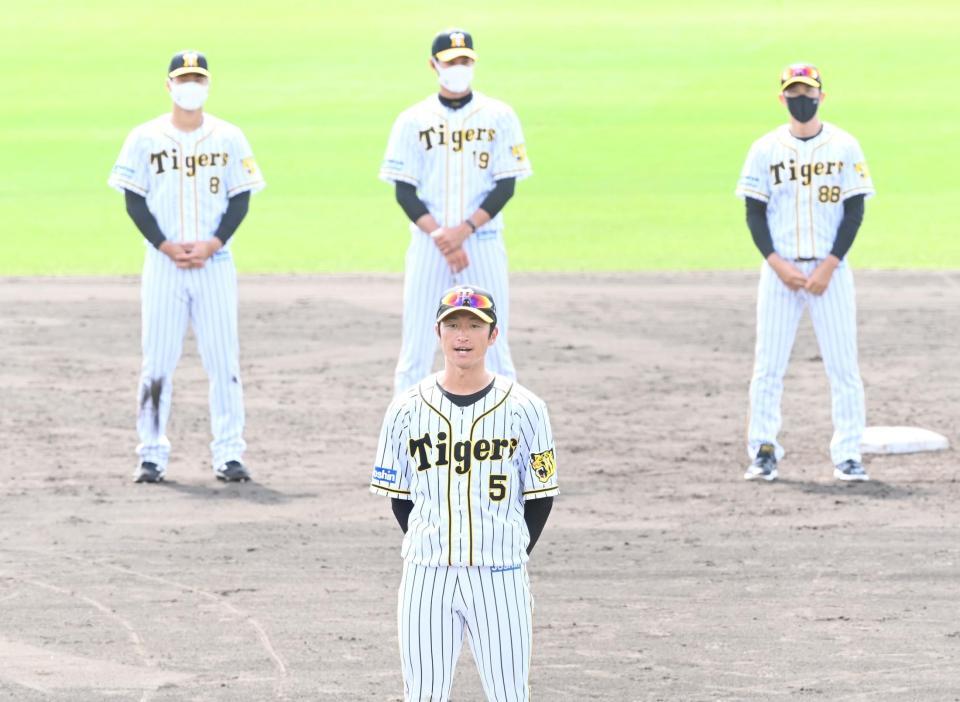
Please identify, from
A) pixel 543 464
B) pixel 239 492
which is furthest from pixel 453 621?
pixel 239 492

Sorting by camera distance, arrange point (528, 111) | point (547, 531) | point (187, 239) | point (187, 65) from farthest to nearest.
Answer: point (528, 111)
point (187, 239)
point (187, 65)
point (547, 531)

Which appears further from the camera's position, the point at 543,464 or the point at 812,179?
the point at 812,179

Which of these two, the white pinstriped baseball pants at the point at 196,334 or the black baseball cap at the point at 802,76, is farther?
the white pinstriped baseball pants at the point at 196,334

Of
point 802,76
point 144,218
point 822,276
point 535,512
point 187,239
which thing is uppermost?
point 802,76

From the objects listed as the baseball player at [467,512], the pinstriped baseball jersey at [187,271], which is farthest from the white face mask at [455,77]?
the baseball player at [467,512]

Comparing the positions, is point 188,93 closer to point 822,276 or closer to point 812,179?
point 812,179

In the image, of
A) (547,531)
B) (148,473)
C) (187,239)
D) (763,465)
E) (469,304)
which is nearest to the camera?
(469,304)

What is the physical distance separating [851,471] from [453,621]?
223 inches

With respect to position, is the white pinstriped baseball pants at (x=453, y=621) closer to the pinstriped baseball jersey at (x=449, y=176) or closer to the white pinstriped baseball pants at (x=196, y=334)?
the pinstriped baseball jersey at (x=449, y=176)

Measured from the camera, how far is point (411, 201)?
10328mm

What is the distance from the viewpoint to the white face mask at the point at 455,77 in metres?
10.2

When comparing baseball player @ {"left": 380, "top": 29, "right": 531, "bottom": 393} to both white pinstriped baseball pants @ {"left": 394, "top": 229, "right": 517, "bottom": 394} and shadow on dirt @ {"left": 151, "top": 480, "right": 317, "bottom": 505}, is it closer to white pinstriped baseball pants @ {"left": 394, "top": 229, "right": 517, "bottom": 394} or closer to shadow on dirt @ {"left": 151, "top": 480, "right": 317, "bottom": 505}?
white pinstriped baseball pants @ {"left": 394, "top": 229, "right": 517, "bottom": 394}

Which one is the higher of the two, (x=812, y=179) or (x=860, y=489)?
(x=812, y=179)

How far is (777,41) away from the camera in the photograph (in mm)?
37812
